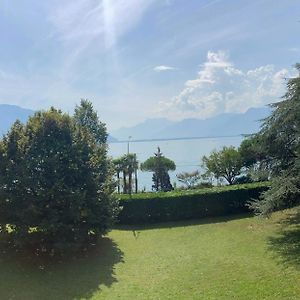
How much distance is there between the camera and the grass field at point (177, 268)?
10.1 meters

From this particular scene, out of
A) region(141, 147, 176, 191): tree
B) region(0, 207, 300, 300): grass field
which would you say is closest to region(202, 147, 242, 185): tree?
region(141, 147, 176, 191): tree

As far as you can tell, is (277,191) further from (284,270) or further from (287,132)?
(284,270)

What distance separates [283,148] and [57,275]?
991cm

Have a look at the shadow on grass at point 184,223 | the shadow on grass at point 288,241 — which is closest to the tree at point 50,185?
the shadow on grass at point 184,223

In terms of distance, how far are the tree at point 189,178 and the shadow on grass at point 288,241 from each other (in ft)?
65.0

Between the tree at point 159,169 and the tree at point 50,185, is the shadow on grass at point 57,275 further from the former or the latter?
the tree at point 159,169

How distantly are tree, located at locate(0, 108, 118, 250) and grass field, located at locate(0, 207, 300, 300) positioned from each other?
0.97 meters

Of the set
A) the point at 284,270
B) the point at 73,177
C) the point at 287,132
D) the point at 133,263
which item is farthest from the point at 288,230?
the point at 73,177

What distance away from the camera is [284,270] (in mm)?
10922

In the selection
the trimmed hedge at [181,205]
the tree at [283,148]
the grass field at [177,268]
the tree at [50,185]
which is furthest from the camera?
the trimmed hedge at [181,205]

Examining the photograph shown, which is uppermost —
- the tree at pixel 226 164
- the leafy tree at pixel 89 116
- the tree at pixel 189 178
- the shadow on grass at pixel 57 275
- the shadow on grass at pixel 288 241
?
the leafy tree at pixel 89 116

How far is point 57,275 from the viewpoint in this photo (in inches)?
486

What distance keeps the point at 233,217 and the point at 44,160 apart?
1083 cm

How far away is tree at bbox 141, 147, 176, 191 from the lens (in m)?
39.3
